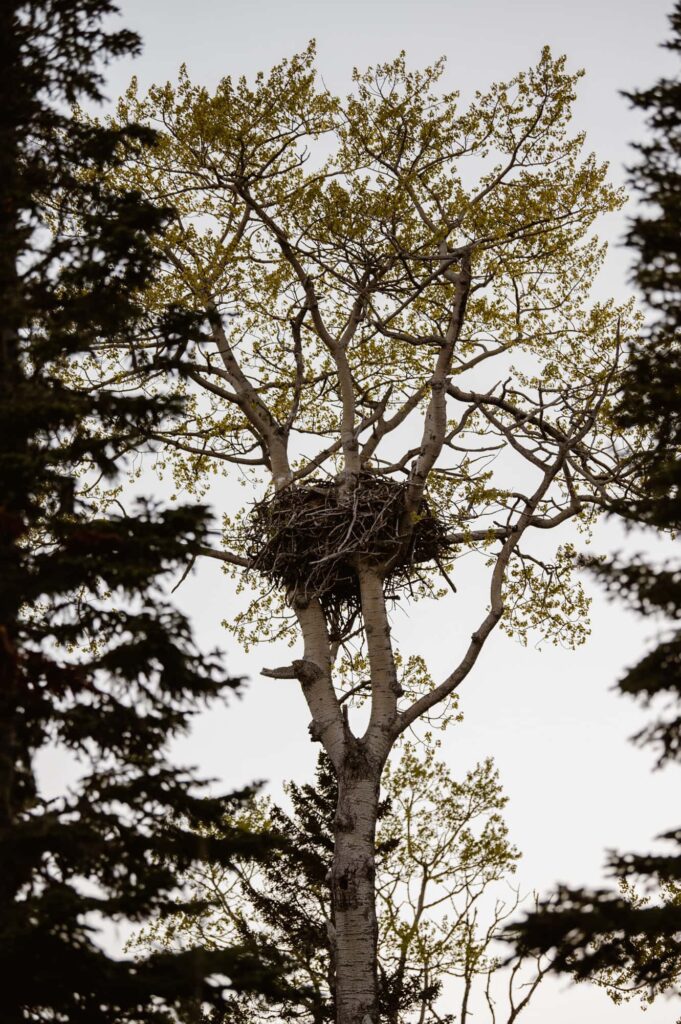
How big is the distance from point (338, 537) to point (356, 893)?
139 inches

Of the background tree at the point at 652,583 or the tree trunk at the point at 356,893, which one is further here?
the tree trunk at the point at 356,893

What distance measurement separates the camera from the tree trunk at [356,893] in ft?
31.1

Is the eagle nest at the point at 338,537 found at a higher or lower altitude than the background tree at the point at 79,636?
higher

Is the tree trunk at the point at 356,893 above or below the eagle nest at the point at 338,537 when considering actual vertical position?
below

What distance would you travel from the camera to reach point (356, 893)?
995 centimetres

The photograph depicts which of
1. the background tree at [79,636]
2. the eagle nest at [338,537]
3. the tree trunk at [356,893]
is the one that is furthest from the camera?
the eagle nest at [338,537]

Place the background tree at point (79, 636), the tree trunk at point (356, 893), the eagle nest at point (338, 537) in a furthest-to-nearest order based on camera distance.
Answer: the eagle nest at point (338, 537) → the tree trunk at point (356, 893) → the background tree at point (79, 636)

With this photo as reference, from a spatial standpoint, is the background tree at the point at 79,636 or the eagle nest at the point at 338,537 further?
the eagle nest at the point at 338,537

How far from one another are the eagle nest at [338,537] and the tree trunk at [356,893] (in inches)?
79.9

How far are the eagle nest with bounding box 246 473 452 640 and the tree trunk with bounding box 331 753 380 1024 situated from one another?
2.03m

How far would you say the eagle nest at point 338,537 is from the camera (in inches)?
458

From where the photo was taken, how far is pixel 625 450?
10789mm

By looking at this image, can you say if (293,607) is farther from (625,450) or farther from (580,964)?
(580,964)

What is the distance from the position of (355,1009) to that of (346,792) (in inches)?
75.3
